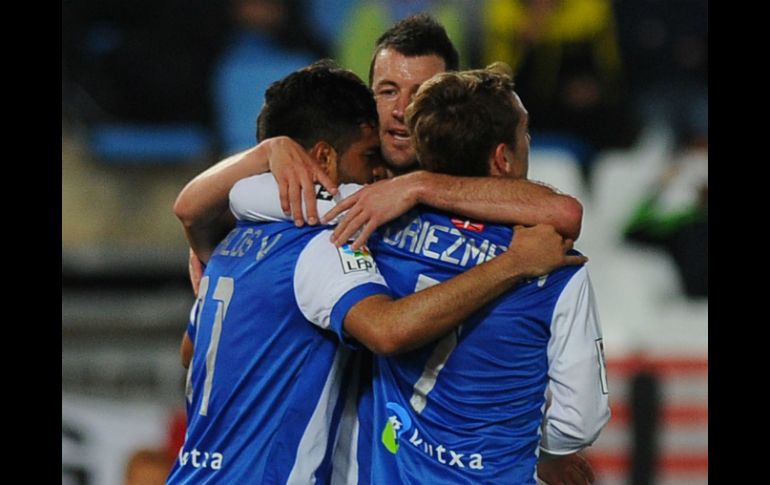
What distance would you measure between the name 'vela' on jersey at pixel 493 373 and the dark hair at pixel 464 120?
0.50 ft

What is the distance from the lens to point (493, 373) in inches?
107

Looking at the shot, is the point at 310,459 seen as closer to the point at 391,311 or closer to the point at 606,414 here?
the point at 391,311

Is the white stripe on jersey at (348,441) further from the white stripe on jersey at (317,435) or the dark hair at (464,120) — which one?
the dark hair at (464,120)

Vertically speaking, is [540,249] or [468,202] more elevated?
[468,202]

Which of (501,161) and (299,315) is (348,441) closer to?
(299,315)

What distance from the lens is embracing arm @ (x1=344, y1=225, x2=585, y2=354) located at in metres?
2.59

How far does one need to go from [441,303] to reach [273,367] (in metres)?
0.49

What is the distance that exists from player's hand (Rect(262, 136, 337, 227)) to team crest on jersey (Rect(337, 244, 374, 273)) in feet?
0.47

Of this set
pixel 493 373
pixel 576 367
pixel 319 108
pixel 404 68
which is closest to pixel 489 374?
pixel 493 373

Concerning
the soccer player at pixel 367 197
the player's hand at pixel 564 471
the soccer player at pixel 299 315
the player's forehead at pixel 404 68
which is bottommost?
the player's hand at pixel 564 471

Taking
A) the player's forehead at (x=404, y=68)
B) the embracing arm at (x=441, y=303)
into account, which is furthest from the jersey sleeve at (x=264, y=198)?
the player's forehead at (x=404, y=68)

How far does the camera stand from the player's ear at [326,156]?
299cm

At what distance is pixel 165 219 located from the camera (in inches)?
311

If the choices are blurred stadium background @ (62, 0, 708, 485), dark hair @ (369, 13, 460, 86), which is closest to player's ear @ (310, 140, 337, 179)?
dark hair @ (369, 13, 460, 86)
